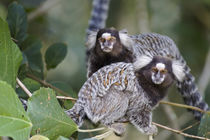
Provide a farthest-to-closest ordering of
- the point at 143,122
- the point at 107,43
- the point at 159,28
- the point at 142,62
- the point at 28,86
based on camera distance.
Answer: the point at 159,28, the point at 107,43, the point at 142,62, the point at 143,122, the point at 28,86

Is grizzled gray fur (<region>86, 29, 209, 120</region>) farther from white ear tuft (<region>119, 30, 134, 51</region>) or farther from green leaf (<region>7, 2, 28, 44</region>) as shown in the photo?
green leaf (<region>7, 2, 28, 44</region>)

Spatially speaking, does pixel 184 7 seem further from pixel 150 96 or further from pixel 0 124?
pixel 0 124

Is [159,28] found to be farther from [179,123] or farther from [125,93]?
[125,93]

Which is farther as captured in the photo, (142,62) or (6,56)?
(142,62)

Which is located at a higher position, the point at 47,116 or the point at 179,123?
the point at 47,116

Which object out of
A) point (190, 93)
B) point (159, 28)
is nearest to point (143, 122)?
point (190, 93)

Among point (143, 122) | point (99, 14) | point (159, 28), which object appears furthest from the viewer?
point (159, 28)

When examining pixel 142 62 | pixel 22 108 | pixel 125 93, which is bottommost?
pixel 125 93

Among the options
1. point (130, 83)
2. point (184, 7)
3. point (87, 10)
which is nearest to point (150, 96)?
point (130, 83)
